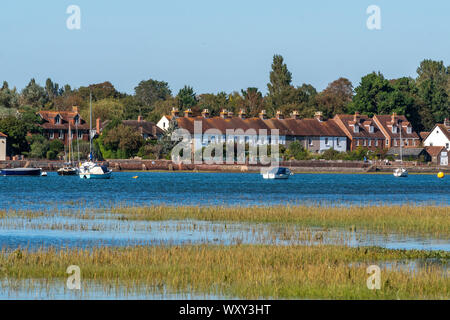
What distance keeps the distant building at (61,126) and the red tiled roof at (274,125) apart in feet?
61.4

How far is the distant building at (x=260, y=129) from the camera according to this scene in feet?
559

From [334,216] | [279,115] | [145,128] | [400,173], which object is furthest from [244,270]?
[279,115]

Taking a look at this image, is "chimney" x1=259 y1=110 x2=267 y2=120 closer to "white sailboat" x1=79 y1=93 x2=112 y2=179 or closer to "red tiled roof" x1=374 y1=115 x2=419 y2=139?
"red tiled roof" x1=374 y1=115 x2=419 y2=139

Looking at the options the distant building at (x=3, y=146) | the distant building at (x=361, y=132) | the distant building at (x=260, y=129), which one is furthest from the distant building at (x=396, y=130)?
the distant building at (x=3, y=146)

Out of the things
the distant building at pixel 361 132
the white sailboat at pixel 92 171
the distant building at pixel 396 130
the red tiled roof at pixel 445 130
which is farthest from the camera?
the distant building at pixel 396 130

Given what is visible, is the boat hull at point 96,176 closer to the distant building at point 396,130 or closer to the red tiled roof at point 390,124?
the distant building at point 396,130

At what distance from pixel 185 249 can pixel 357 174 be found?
478 feet

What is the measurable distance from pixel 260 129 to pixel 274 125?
448cm

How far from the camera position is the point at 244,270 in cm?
2744

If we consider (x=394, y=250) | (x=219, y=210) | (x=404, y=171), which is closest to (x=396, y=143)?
(x=404, y=171)

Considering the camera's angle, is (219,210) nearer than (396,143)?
Yes
